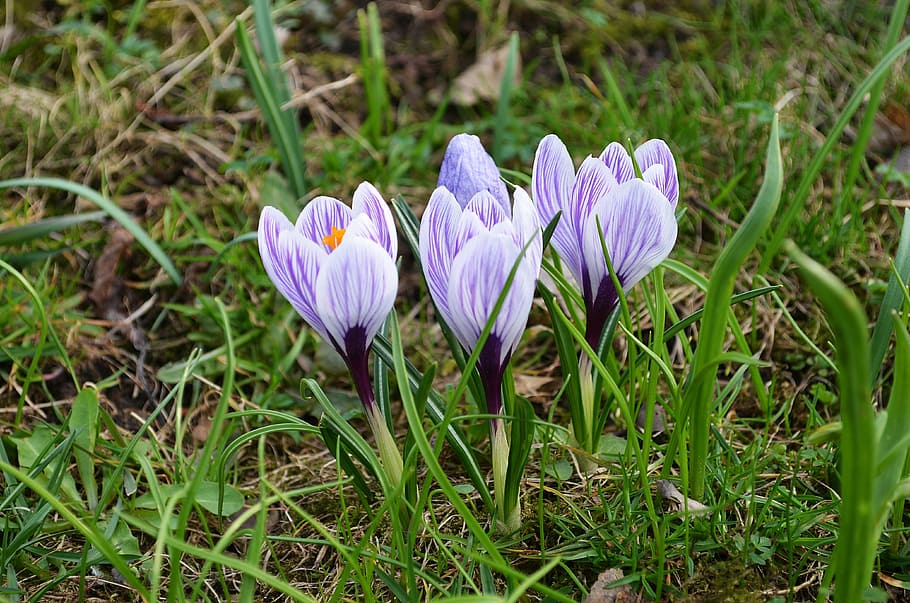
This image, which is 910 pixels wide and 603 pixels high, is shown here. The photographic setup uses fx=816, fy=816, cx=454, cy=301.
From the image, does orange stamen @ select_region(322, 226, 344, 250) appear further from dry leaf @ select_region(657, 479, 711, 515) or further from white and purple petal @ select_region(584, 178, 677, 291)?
dry leaf @ select_region(657, 479, 711, 515)

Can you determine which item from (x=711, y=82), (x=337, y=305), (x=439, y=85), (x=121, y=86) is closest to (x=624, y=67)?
(x=711, y=82)

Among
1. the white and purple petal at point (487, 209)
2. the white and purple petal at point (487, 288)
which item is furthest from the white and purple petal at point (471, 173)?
the white and purple petal at point (487, 288)

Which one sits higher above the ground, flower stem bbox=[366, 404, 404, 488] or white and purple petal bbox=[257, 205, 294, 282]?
white and purple petal bbox=[257, 205, 294, 282]

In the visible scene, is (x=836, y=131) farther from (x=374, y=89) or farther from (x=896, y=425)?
(x=374, y=89)

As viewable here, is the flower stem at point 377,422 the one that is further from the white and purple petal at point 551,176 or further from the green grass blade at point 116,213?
the green grass blade at point 116,213

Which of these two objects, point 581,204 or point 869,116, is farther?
point 869,116

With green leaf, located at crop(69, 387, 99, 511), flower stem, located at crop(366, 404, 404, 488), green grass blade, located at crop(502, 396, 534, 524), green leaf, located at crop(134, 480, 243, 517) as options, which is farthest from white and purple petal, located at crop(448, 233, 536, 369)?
green leaf, located at crop(69, 387, 99, 511)

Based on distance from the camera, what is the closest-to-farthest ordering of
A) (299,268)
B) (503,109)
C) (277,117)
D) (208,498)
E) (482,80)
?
1. (299,268)
2. (208,498)
3. (277,117)
4. (503,109)
5. (482,80)

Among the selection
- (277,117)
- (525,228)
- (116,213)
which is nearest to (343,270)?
(525,228)

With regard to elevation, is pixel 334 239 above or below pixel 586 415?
above
